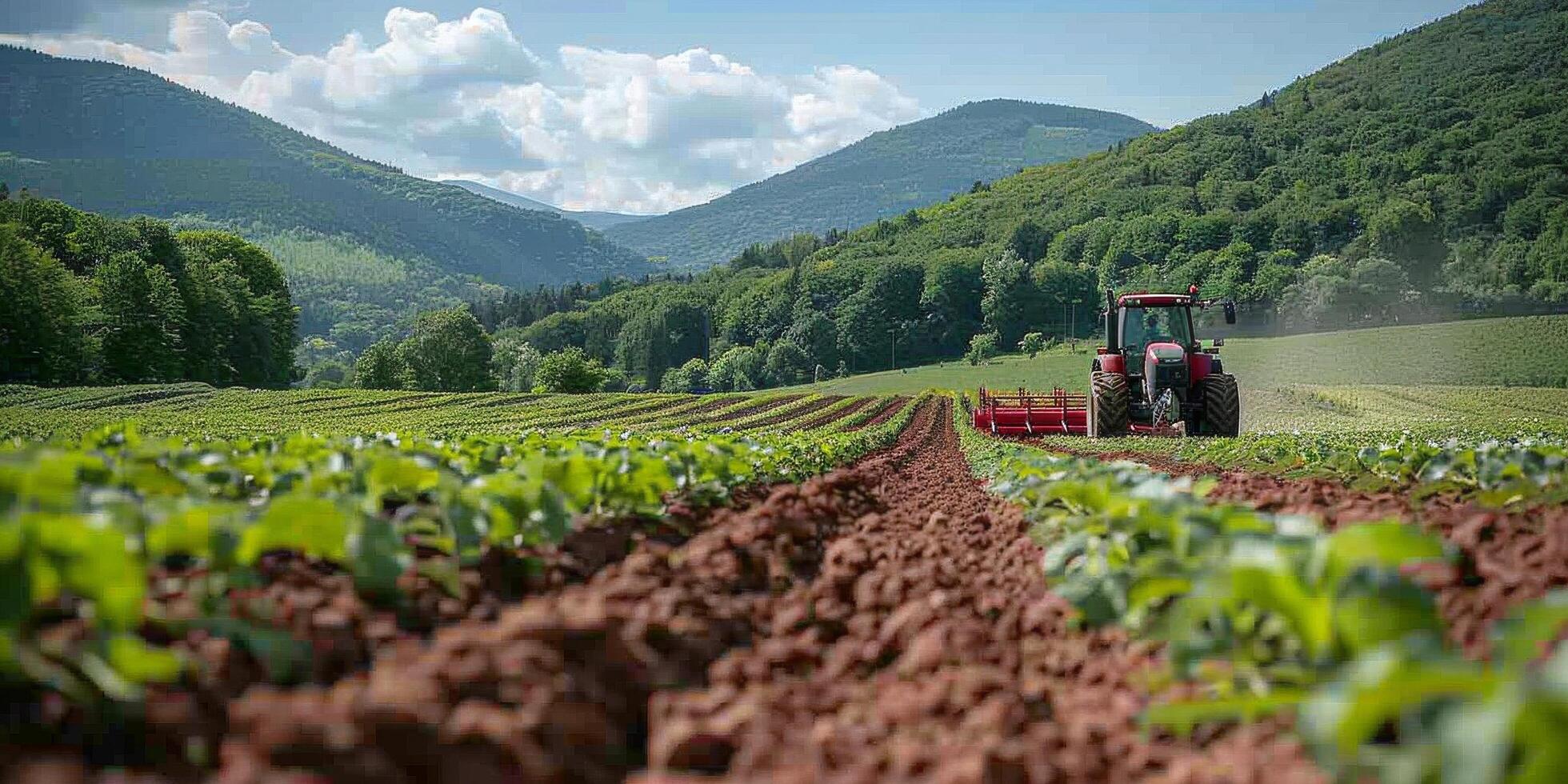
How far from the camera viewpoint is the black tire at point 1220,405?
60.7 ft

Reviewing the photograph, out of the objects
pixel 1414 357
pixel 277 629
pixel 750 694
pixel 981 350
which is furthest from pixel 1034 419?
pixel 981 350

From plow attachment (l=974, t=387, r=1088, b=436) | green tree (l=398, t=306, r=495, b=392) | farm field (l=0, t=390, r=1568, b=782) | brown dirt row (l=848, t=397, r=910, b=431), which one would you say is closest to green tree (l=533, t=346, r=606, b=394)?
green tree (l=398, t=306, r=495, b=392)

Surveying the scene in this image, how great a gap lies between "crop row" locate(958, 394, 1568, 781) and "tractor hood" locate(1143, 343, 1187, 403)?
15.4 metres

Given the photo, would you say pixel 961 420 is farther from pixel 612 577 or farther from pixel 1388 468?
pixel 612 577

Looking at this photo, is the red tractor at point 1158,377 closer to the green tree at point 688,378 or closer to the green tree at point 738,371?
the green tree at point 738,371

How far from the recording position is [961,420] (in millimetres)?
32531

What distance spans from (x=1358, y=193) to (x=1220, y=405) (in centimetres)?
8390

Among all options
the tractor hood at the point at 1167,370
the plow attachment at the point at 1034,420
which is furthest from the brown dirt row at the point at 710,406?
the tractor hood at the point at 1167,370

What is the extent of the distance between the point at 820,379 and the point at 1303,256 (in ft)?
142

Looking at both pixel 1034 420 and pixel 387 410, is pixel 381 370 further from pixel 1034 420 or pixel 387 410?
pixel 1034 420

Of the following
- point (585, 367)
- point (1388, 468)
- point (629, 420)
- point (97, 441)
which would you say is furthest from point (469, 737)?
point (585, 367)

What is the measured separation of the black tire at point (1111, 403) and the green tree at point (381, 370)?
73.7m

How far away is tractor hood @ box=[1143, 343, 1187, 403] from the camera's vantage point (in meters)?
18.4

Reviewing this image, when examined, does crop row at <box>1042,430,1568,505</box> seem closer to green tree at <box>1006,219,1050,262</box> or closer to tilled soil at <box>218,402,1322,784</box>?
tilled soil at <box>218,402,1322,784</box>
